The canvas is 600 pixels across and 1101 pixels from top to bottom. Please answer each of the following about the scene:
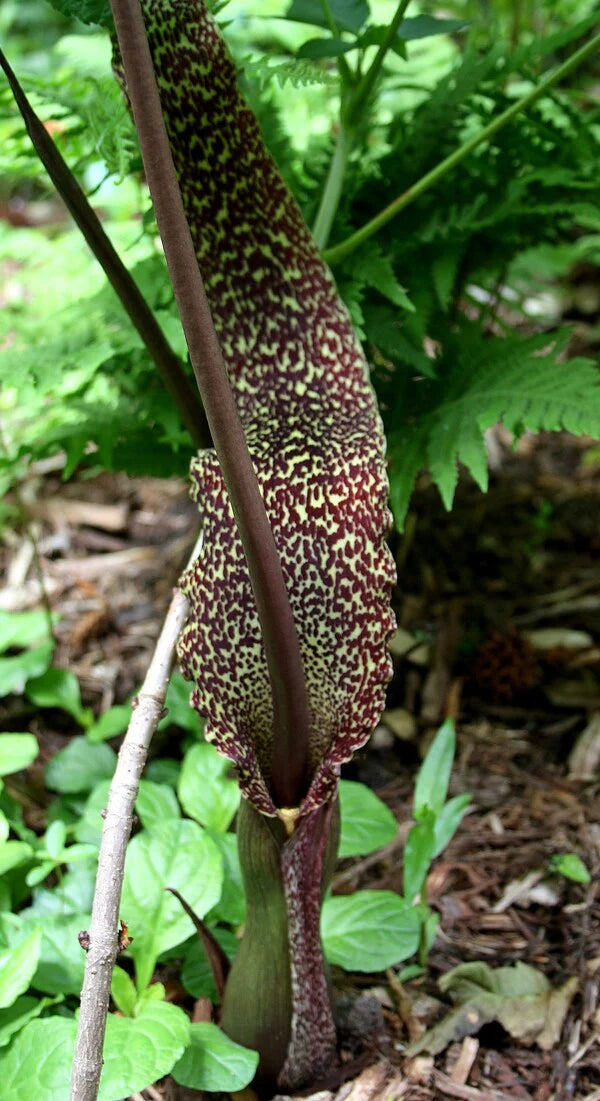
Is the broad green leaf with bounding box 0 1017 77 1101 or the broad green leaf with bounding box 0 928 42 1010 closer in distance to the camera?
the broad green leaf with bounding box 0 1017 77 1101

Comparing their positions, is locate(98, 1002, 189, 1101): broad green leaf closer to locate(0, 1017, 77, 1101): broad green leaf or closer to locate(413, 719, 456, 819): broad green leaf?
locate(0, 1017, 77, 1101): broad green leaf

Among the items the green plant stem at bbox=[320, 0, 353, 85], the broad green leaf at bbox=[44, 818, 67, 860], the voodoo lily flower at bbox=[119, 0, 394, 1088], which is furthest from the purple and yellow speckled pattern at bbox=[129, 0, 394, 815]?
the broad green leaf at bbox=[44, 818, 67, 860]

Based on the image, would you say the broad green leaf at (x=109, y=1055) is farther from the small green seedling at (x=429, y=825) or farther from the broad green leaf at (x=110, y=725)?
the broad green leaf at (x=110, y=725)

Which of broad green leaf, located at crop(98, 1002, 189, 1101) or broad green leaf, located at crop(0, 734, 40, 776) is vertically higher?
broad green leaf, located at crop(0, 734, 40, 776)

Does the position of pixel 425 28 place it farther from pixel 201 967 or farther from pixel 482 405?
pixel 201 967

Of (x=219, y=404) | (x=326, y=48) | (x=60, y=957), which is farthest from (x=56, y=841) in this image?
(x=326, y=48)

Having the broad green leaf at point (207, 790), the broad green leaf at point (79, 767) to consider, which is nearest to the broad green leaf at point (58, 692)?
the broad green leaf at point (79, 767)

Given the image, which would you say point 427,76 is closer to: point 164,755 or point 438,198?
point 438,198
